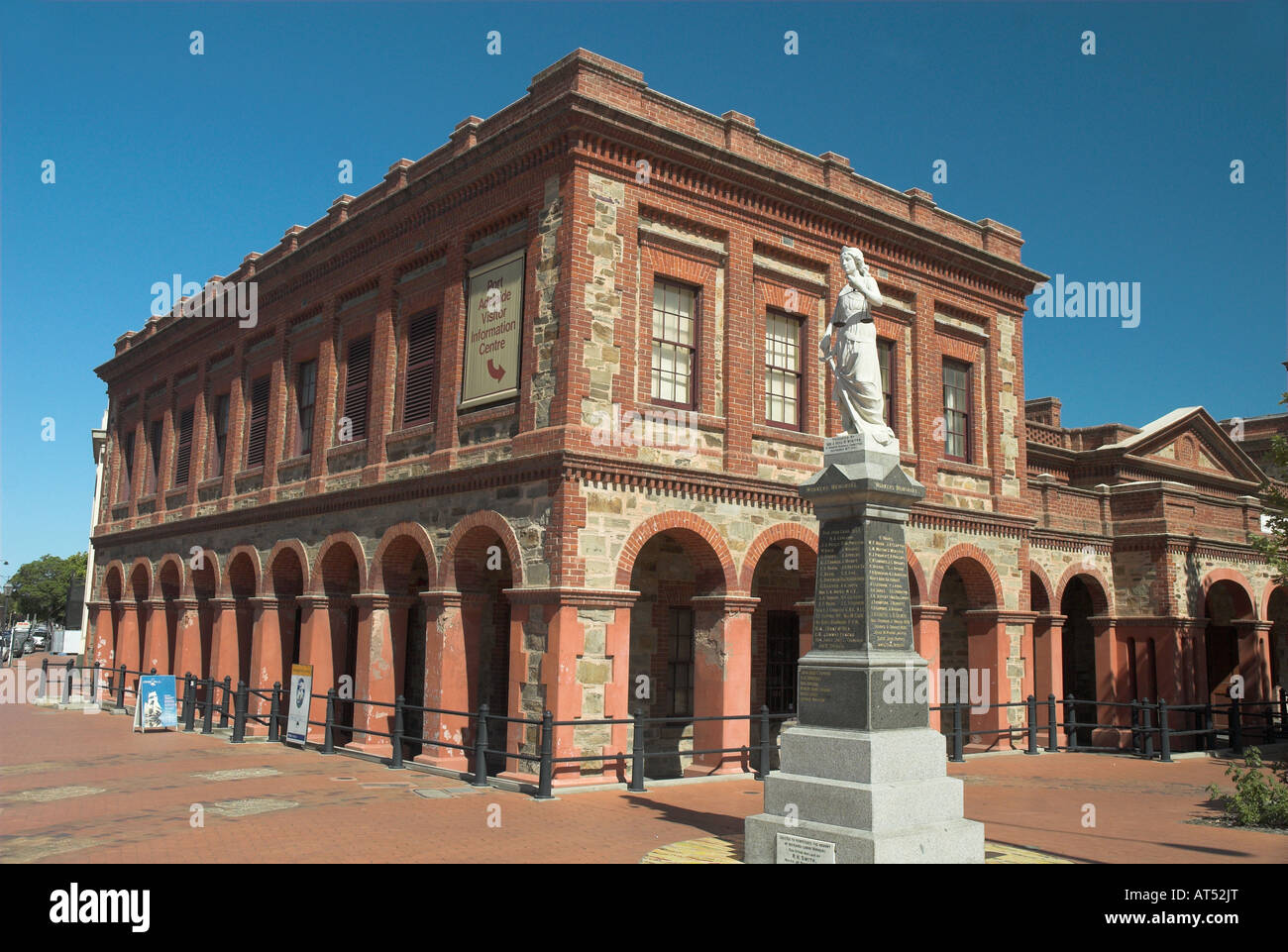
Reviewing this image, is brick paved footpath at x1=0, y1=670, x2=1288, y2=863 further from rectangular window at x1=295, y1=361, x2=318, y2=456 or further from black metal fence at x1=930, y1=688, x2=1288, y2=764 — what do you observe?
rectangular window at x1=295, y1=361, x2=318, y2=456

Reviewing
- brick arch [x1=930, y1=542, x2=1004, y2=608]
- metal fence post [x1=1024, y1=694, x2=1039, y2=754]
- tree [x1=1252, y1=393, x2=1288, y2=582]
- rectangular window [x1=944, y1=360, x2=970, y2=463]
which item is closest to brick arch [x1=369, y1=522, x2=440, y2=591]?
brick arch [x1=930, y1=542, x2=1004, y2=608]

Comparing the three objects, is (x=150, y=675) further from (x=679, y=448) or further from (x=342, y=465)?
(x=679, y=448)

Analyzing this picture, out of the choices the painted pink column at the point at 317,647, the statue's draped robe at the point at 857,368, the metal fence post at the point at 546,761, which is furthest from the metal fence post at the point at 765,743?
the painted pink column at the point at 317,647

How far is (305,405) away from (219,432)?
5.45 m

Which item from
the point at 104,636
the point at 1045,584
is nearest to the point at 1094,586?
the point at 1045,584

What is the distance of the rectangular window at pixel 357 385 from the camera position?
772 inches

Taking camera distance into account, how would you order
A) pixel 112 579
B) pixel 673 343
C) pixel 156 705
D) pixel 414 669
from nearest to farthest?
pixel 673 343 → pixel 156 705 → pixel 414 669 → pixel 112 579

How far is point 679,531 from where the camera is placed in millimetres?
A: 15234

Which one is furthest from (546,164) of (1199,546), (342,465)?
(1199,546)

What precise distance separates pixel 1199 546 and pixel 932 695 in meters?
8.64

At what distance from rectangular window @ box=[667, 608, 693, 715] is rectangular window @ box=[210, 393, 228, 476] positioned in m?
14.3

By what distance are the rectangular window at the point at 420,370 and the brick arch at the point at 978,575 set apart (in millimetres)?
10397

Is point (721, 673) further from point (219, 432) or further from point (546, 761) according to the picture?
point (219, 432)

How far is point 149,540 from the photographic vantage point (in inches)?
1131
